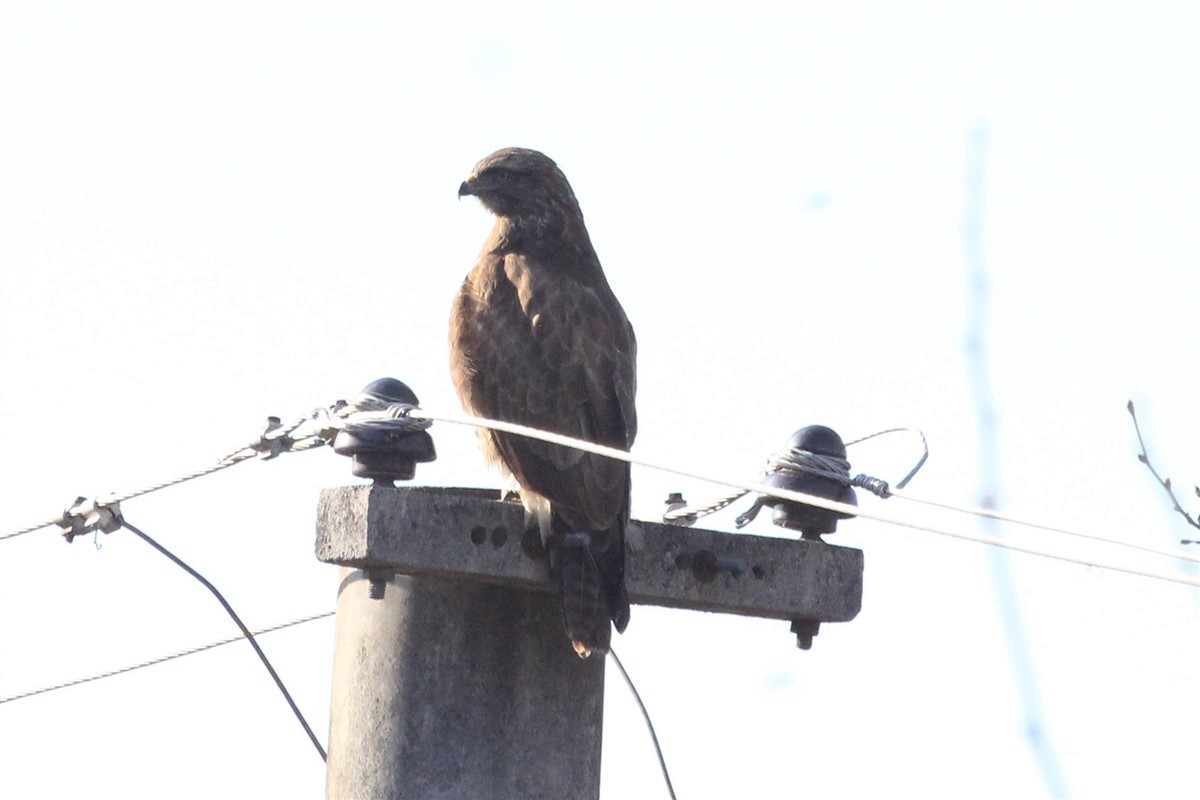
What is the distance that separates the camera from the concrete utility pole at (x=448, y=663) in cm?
393

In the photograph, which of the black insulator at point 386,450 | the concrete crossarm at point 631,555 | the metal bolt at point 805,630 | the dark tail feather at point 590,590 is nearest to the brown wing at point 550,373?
the concrete crossarm at point 631,555

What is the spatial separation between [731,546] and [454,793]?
2.91ft

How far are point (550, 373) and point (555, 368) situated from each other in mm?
21

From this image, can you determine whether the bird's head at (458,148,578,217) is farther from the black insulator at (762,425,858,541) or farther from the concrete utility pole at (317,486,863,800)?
the concrete utility pole at (317,486,863,800)

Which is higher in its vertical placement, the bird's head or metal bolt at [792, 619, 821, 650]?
the bird's head

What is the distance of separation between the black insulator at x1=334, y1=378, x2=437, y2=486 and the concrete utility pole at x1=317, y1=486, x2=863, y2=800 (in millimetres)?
73

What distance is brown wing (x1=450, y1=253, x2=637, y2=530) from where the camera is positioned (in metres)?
4.89

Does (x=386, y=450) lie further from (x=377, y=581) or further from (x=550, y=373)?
(x=550, y=373)

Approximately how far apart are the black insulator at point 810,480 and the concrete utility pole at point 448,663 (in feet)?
2.24

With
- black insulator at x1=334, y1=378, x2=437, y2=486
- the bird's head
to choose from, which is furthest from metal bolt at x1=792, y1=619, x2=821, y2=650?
the bird's head

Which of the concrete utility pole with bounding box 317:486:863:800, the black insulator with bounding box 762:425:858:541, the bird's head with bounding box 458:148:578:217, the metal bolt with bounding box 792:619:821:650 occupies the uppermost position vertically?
the bird's head with bounding box 458:148:578:217

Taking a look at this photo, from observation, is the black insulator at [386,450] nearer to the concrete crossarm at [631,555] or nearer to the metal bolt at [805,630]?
the concrete crossarm at [631,555]

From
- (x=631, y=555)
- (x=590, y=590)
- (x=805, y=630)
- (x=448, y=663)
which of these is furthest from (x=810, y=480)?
(x=448, y=663)

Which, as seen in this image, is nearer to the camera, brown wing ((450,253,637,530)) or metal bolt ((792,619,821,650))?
metal bolt ((792,619,821,650))
